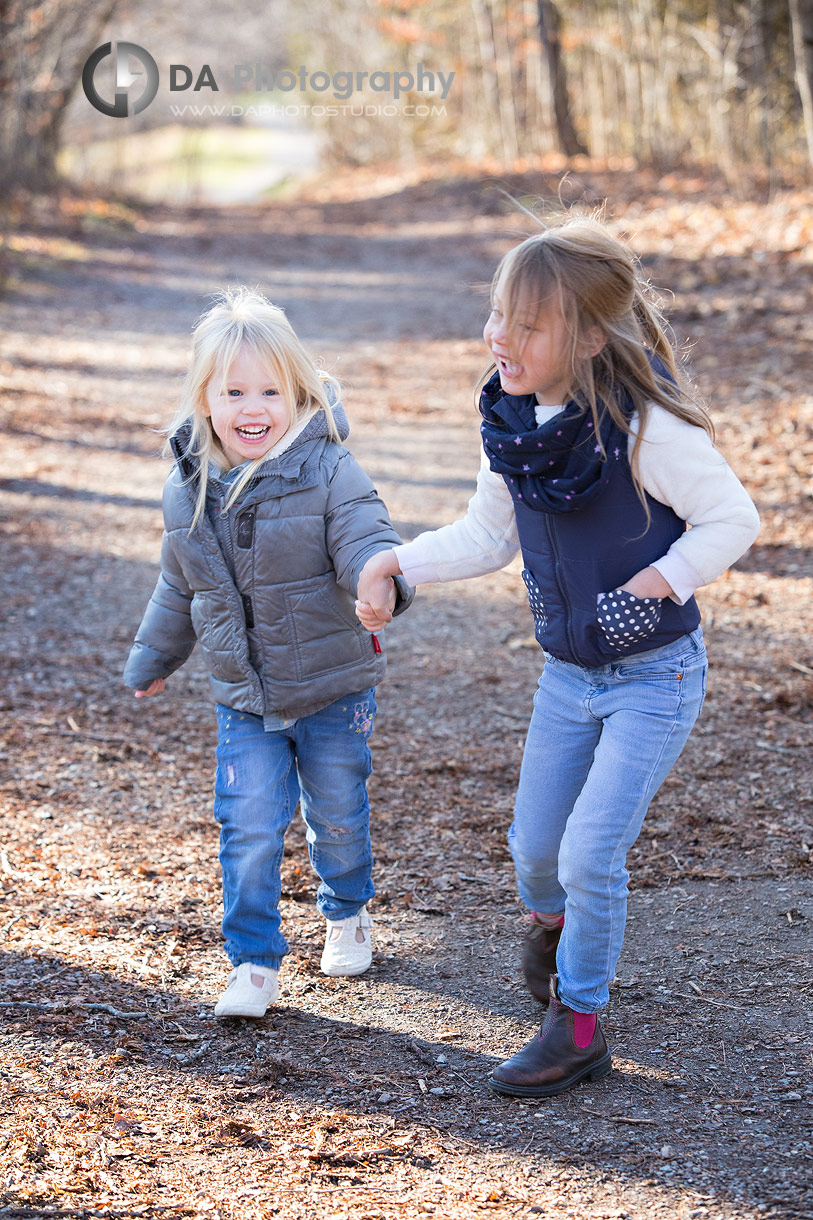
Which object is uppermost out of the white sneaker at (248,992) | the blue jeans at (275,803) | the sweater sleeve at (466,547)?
the sweater sleeve at (466,547)

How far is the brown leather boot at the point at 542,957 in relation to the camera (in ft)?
9.57

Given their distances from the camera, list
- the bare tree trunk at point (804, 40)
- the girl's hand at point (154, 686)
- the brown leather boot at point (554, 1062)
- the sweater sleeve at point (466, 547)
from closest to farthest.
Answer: the brown leather boot at point (554, 1062)
the sweater sleeve at point (466, 547)
the girl's hand at point (154, 686)
the bare tree trunk at point (804, 40)

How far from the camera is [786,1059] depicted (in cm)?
263

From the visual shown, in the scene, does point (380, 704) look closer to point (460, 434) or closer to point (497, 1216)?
point (497, 1216)

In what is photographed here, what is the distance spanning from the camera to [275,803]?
9.57ft

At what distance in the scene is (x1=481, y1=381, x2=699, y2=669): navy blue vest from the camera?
2408mm

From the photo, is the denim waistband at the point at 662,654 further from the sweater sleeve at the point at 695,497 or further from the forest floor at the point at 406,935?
the forest floor at the point at 406,935

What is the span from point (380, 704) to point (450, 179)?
2125cm

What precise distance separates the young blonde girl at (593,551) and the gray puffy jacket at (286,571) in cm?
21

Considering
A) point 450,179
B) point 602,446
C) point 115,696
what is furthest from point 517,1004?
point 450,179

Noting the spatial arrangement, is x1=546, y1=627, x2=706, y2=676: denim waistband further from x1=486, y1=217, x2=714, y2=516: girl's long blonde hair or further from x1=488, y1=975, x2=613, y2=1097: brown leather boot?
x1=488, y1=975, x2=613, y2=1097: brown leather boot

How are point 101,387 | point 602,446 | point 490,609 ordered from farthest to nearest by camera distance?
1. point 101,387
2. point 490,609
3. point 602,446

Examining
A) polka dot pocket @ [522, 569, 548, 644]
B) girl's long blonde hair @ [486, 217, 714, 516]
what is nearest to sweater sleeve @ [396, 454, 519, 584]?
polka dot pocket @ [522, 569, 548, 644]

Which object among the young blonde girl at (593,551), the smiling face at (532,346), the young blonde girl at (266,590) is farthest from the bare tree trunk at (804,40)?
the smiling face at (532,346)
